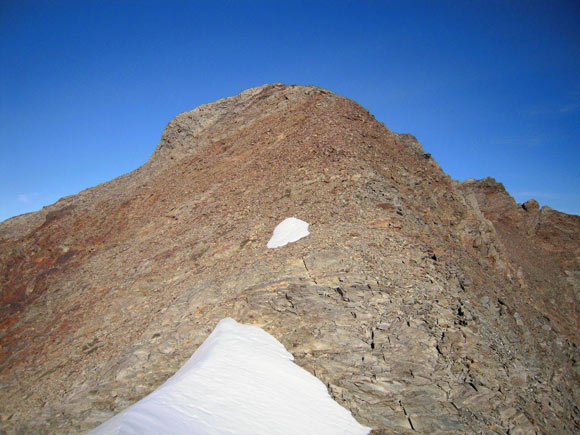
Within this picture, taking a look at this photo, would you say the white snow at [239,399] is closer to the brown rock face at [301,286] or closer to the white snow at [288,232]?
the brown rock face at [301,286]

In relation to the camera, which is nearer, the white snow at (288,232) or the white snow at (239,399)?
the white snow at (239,399)

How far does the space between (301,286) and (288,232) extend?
126 inches

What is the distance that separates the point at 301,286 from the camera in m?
11.4

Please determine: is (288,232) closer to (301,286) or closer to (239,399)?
(301,286)

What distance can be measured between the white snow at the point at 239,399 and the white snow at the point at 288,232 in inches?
163

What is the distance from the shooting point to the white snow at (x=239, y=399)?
21.7 ft

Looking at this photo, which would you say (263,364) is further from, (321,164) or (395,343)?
(321,164)

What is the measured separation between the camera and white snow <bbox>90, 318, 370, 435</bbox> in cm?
662

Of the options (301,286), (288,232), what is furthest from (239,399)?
(288,232)

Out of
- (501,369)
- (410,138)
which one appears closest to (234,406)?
(501,369)

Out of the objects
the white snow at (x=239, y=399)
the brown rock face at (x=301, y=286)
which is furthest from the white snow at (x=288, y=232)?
the white snow at (x=239, y=399)

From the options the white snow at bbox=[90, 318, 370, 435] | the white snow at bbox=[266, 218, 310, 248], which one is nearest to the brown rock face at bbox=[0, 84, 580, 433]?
the white snow at bbox=[266, 218, 310, 248]

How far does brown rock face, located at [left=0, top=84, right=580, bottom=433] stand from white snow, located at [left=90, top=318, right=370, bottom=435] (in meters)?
0.54

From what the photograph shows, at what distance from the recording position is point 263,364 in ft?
30.3
